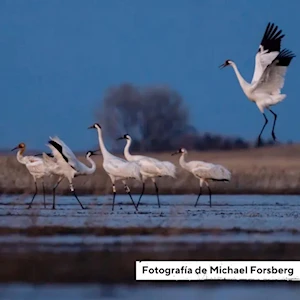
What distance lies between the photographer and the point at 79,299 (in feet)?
35.4

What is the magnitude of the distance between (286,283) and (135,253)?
7.69 ft

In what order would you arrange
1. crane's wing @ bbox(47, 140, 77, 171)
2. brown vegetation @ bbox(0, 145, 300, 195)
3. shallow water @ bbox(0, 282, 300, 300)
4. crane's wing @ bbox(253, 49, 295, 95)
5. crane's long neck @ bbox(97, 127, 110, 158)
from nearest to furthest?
shallow water @ bbox(0, 282, 300, 300) < crane's wing @ bbox(253, 49, 295, 95) < crane's wing @ bbox(47, 140, 77, 171) < crane's long neck @ bbox(97, 127, 110, 158) < brown vegetation @ bbox(0, 145, 300, 195)

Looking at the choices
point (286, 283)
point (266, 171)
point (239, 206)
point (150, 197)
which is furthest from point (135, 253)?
point (266, 171)

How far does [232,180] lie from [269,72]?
359 inches

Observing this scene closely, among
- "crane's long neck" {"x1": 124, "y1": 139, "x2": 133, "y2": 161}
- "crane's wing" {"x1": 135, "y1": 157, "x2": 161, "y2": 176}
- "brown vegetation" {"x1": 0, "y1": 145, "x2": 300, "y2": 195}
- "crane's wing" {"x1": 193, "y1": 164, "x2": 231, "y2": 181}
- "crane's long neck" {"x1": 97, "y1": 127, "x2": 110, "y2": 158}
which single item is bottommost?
"brown vegetation" {"x1": 0, "y1": 145, "x2": 300, "y2": 195}

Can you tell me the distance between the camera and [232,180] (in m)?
28.1

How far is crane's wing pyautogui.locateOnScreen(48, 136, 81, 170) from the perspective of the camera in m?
20.0

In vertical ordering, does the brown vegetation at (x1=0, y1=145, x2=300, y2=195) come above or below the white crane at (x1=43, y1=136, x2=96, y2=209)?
below

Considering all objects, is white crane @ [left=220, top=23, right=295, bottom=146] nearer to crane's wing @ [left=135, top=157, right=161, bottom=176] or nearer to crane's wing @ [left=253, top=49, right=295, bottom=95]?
crane's wing @ [left=253, top=49, right=295, bottom=95]

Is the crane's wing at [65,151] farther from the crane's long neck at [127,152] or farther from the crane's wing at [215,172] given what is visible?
the crane's wing at [215,172]

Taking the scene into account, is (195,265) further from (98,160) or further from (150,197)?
(98,160)

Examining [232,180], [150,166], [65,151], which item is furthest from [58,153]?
[232,180]

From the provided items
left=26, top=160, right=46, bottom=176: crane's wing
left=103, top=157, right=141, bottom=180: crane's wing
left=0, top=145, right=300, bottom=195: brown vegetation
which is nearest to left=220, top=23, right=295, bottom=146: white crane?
left=103, top=157, right=141, bottom=180: crane's wing

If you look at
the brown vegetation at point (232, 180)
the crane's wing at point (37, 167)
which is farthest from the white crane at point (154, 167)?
the brown vegetation at point (232, 180)
